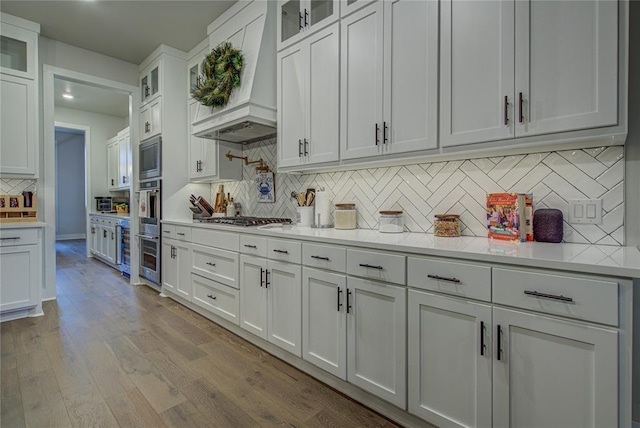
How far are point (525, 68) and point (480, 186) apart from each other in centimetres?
67

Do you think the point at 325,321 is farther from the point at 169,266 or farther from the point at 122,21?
the point at 122,21

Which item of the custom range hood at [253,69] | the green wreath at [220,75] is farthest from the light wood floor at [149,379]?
the green wreath at [220,75]

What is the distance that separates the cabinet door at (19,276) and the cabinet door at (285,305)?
253 cm

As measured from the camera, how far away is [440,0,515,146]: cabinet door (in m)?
1.49

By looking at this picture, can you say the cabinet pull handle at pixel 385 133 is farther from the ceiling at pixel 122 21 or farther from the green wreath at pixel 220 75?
the ceiling at pixel 122 21

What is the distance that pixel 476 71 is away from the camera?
1.58 m

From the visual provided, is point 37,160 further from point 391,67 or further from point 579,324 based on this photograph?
point 579,324

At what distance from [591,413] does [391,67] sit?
6.05 feet

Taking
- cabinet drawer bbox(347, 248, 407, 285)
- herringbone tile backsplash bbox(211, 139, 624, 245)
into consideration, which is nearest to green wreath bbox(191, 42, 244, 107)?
herringbone tile backsplash bbox(211, 139, 624, 245)

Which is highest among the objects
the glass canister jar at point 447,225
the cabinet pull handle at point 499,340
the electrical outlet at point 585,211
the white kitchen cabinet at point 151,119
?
the white kitchen cabinet at point 151,119

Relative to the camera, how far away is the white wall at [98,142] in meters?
6.59

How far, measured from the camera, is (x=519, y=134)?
1.46m

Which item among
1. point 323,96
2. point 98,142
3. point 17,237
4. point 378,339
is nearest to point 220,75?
point 323,96

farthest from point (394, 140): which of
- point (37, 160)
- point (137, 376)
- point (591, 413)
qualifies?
point (37, 160)
